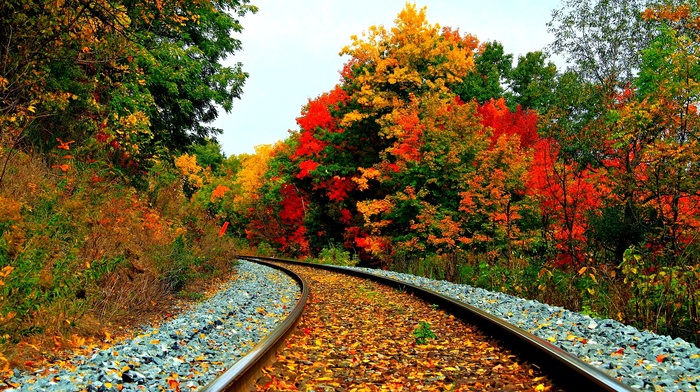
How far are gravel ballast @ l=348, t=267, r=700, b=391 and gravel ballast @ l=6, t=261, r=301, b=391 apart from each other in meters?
3.83

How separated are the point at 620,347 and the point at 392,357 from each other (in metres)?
2.60

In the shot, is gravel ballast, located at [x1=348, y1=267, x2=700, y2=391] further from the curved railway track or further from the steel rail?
the steel rail

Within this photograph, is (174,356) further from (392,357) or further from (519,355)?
(519,355)

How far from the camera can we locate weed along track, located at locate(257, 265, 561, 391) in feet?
15.5

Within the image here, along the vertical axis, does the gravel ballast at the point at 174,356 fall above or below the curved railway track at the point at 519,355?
below

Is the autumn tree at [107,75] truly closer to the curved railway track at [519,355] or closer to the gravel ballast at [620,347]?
the curved railway track at [519,355]

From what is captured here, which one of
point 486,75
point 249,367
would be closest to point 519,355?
point 249,367

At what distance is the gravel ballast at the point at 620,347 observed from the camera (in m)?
4.28

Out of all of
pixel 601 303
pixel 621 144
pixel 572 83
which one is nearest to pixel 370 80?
pixel 572 83

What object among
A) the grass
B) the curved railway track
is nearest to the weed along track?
the curved railway track

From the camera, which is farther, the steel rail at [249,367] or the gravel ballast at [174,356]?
the gravel ballast at [174,356]

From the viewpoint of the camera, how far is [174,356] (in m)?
5.42

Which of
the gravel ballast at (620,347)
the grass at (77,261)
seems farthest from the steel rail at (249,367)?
the gravel ballast at (620,347)

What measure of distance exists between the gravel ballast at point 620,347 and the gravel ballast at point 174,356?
383 cm
